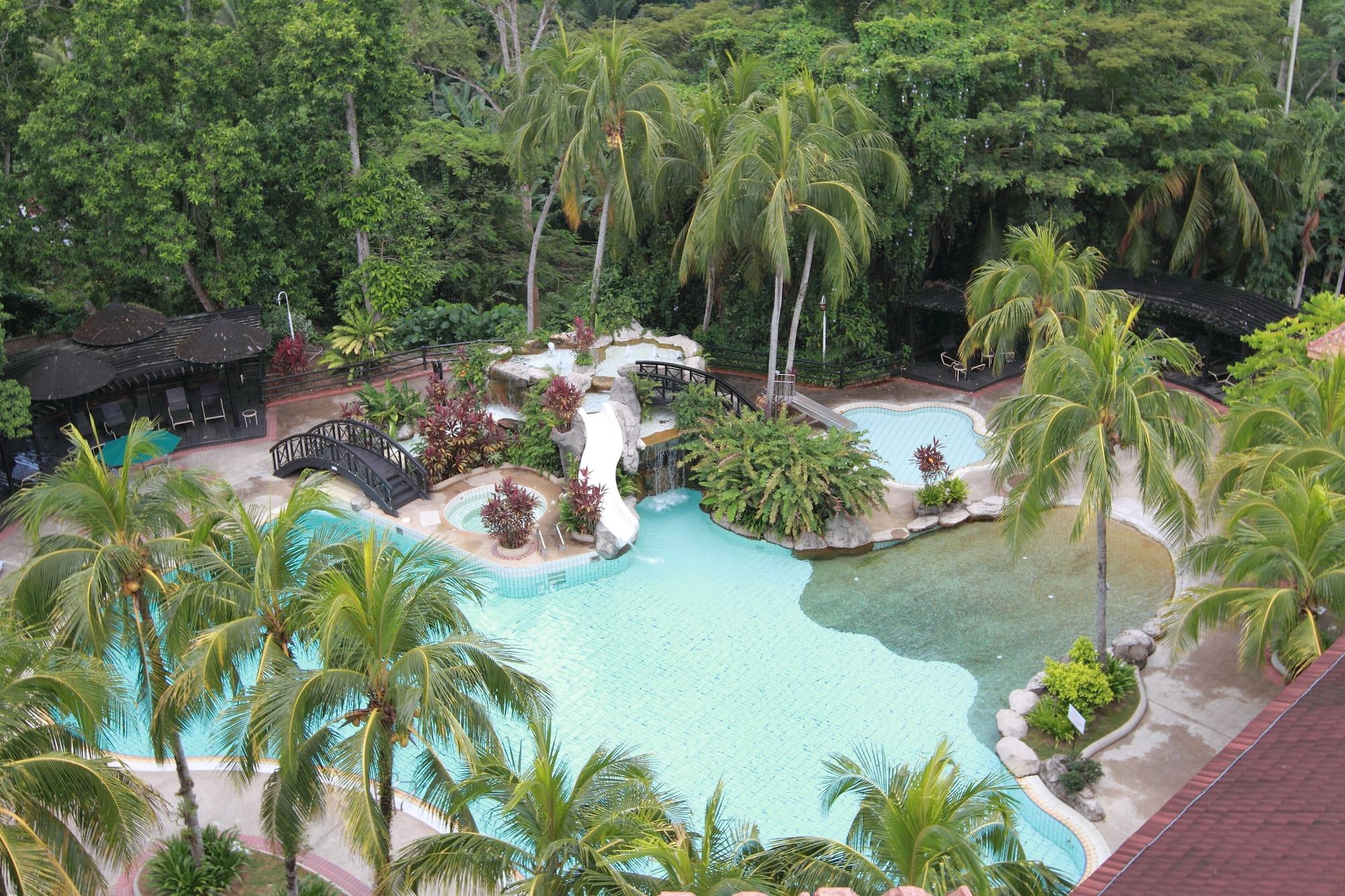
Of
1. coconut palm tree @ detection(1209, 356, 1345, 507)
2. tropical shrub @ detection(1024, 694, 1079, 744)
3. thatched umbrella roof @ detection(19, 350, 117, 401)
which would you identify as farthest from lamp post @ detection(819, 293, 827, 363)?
thatched umbrella roof @ detection(19, 350, 117, 401)

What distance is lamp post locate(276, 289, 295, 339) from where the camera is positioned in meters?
29.7

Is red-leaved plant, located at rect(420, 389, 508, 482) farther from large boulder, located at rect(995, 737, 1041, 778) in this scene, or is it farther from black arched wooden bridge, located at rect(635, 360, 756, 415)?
large boulder, located at rect(995, 737, 1041, 778)

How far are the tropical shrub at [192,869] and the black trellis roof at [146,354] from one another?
13.5m

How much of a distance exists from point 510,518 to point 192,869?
9182mm

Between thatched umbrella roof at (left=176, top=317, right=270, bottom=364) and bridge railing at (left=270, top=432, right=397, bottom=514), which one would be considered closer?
bridge railing at (left=270, top=432, right=397, bottom=514)

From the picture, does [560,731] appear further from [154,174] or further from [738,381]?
[154,174]

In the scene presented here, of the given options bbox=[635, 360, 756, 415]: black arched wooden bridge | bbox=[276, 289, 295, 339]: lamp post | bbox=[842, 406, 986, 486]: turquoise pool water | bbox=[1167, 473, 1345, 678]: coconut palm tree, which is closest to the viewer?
bbox=[1167, 473, 1345, 678]: coconut palm tree

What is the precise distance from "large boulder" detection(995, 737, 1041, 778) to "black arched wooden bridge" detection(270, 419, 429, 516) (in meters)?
12.4

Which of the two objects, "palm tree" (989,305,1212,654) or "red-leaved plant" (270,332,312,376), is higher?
"palm tree" (989,305,1212,654)

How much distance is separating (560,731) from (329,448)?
10.1 meters

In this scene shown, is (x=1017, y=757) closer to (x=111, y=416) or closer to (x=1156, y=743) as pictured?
(x=1156, y=743)

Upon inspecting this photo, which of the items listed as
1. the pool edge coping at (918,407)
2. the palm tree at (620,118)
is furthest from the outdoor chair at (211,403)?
the pool edge coping at (918,407)

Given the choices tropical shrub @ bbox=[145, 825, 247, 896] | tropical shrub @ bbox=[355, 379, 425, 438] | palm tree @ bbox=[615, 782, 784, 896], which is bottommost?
tropical shrub @ bbox=[145, 825, 247, 896]

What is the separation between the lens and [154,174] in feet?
85.3
